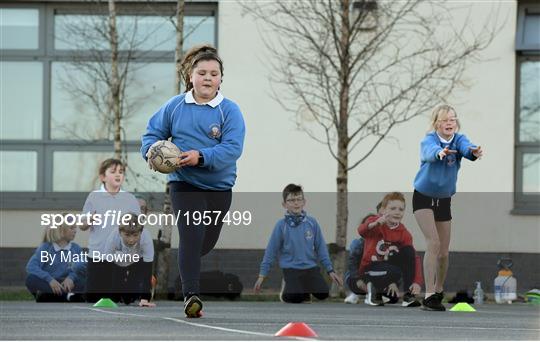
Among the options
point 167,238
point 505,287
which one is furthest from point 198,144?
point 167,238

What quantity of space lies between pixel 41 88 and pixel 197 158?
40.3ft

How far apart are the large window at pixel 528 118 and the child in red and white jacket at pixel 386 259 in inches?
244

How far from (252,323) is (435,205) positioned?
9.65ft

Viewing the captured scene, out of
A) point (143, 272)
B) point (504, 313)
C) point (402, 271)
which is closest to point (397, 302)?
point (402, 271)

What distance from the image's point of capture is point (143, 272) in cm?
1406

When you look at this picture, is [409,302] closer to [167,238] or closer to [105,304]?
[105,304]

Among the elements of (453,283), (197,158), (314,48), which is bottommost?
(453,283)

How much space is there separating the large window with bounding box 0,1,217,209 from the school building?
20mm

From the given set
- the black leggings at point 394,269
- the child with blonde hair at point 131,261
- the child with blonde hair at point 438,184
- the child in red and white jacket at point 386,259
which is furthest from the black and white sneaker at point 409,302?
the child with blonde hair at point 131,261

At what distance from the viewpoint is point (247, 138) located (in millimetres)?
21266

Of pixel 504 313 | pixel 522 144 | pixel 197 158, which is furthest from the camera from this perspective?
pixel 522 144

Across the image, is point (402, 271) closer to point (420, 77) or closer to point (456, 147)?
point (456, 147)

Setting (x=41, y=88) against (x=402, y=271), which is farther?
(x=41, y=88)

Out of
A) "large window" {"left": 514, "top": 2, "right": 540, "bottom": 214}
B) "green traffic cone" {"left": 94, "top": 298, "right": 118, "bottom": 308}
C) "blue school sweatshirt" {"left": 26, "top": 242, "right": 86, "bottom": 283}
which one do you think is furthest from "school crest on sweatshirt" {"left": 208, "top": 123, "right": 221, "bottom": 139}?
"large window" {"left": 514, "top": 2, "right": 540, "bottom": 214}
